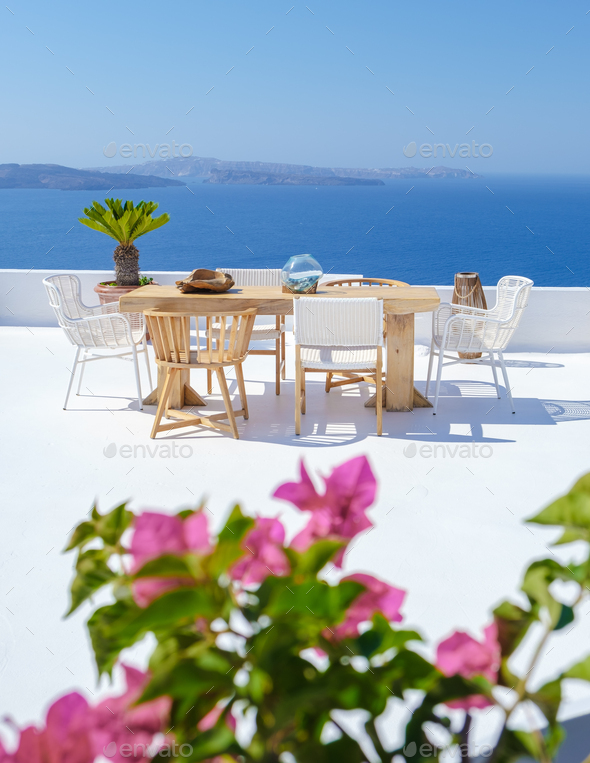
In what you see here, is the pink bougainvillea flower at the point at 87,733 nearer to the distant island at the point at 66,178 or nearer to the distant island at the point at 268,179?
the distant island at the point at 66,178

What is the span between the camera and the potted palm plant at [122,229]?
5.79 meters

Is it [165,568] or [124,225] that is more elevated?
[165,568]

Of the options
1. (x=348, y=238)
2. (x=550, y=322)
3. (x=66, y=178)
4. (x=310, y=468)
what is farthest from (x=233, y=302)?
(x=348, y=238)

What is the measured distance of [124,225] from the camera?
5785 mm

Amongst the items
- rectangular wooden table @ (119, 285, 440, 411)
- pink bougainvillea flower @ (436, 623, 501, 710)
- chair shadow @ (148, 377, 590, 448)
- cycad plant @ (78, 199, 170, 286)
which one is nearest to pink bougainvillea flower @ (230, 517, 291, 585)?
pink bougainvillea flower @ (436, 623, 501, 710)

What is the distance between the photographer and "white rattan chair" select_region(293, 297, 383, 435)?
148 inches

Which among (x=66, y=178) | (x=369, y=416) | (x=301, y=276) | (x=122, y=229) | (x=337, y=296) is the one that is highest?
(x=122, y=229)

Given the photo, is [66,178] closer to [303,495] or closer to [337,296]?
[337,296]

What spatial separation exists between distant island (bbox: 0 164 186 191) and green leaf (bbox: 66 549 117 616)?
35.9m

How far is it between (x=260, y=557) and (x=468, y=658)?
0.42 ft

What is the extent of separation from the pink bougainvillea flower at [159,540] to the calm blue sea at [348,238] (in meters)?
38.7

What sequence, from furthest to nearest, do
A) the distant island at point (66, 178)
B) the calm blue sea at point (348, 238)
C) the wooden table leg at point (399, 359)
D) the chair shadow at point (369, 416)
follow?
the calm blue sea at point (348, 238) → the distant island at point (66, 178) → the wooden table leg at point (399, 359) → the chair shadow at point (369, 416)

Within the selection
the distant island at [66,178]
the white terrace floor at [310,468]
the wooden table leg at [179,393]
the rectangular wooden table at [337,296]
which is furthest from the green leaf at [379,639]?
the distant island at [66,178]

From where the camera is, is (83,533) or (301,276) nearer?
(83,533)
